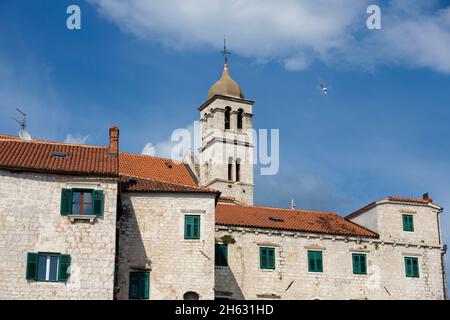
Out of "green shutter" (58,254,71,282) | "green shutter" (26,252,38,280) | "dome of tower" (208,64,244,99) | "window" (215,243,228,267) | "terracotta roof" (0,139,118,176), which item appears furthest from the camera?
"dome of tower" (208,64,244,99)

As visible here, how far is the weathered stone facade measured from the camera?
47.7 meters

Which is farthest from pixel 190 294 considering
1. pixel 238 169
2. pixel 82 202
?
pixel 238 169

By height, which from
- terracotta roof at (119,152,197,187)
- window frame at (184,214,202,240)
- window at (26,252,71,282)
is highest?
terracotta roof at (119,152,197,187)

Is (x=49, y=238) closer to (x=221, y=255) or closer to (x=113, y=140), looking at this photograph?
(x=113, y=140)

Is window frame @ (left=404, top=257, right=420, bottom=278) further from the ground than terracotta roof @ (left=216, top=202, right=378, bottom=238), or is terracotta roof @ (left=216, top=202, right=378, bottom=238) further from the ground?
terracotta roof @ (left=216, top=202, right=378, bottom=238)

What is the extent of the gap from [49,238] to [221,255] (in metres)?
14.1

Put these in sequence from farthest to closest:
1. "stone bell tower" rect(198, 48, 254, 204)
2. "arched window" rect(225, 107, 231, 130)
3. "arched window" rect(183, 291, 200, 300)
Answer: "arched window" rect(225, 107, 231, 130)
"stone bell tower" rect(198, 48, 254, 204)
"arched window" rect(183, 291, 200, 300)

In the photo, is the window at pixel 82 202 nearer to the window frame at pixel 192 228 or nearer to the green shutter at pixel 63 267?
the green shutter at pixel 63 267

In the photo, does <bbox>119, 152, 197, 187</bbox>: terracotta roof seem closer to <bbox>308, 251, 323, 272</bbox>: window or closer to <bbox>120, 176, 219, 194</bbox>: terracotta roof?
<bbox>308, 251, 323, 272</bbox>: window

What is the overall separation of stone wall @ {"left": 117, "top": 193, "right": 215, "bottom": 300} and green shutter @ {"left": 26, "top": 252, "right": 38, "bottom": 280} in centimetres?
588

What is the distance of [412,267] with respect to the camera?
51.9m

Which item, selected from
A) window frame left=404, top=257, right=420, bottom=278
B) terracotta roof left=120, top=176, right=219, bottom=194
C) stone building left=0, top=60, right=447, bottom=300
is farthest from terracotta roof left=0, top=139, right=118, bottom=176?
window frame left=404, top=257, right=420, bottom=278

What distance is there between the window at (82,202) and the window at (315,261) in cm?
1770
